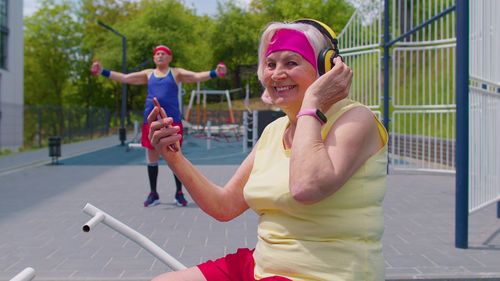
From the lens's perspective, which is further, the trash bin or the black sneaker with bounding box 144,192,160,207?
the trash bin

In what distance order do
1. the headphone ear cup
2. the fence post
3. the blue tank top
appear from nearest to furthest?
the headphone ear cup, the fence post, the blue tank top

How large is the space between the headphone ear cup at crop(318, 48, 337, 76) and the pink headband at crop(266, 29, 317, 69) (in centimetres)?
5

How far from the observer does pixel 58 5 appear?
5069 cm

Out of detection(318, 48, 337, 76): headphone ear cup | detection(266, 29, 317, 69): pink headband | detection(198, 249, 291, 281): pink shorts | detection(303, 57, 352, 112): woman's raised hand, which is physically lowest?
detection(198, 249, 291, 281): pink shorts

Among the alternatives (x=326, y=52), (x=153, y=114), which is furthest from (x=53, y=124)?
(x=326, y=52)

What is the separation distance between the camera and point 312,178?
1.92m

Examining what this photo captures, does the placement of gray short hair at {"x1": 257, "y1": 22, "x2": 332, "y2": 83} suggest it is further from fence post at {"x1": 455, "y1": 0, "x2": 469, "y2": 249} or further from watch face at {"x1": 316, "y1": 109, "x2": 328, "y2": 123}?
fence post at {"x1": 455, "y1": 0, "x2": 469, "y2": 249}

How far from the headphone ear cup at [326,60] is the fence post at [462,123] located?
3.66m

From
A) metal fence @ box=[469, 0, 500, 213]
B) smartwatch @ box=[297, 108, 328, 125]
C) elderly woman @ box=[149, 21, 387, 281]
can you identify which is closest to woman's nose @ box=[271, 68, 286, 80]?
elderly woman @ box=[149, 21, 387, 281]

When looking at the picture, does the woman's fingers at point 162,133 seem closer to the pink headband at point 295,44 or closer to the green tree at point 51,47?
the pink headband at point 295,44

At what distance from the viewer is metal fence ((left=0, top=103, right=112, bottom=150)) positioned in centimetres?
2612

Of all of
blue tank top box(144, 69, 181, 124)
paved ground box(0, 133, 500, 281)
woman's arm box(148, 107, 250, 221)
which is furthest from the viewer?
blue tank top box(144, 69, 181, 124)

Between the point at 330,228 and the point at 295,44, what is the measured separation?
645 mm

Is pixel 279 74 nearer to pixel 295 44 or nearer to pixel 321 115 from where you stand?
pixel 295 44
